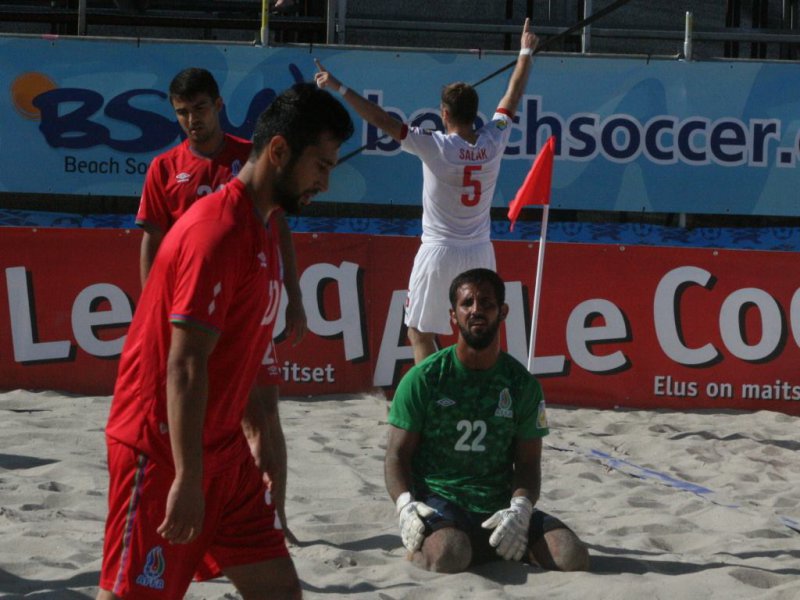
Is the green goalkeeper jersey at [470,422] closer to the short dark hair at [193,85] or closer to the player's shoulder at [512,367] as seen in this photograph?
the player's shoulder at [512,367]

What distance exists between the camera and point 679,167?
9.52 meters

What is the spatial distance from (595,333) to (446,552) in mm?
4625

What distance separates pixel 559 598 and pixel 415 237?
16.0 ft

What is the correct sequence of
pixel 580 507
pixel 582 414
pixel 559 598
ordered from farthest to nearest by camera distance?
1. pixel 582 414
2. pixel 580 507
3. pixel 559 598

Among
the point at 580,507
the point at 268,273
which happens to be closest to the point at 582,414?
the point at 580,507

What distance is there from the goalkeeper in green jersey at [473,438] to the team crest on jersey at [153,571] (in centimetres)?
191

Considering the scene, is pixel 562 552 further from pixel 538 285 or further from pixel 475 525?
pixel 538 285

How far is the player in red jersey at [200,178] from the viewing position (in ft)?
14.9

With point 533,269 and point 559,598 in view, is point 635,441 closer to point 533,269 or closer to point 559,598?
point 533,269

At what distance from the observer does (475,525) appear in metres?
4.61

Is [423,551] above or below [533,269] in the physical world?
below

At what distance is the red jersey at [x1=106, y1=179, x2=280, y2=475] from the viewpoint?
2.58m

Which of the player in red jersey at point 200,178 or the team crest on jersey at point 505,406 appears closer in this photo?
the player in red jersey at point 200,178

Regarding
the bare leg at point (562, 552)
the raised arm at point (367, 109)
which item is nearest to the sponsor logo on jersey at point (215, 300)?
the bare leg at point (562, 552)
